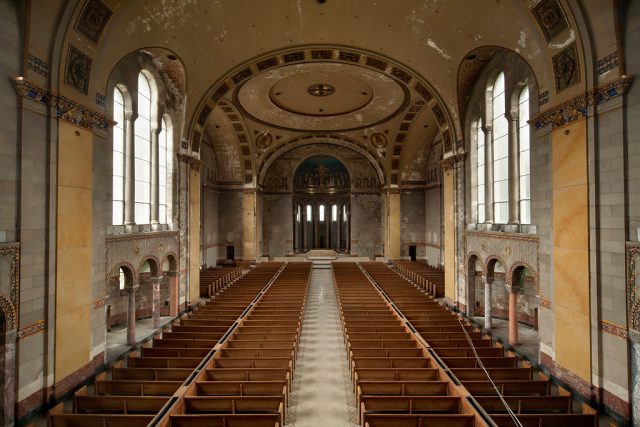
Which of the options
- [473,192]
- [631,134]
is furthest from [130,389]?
[473,192]

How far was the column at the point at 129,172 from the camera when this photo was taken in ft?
42.3

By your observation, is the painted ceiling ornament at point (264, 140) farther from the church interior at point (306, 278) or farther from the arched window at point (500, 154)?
the arched window at point (500, 154)

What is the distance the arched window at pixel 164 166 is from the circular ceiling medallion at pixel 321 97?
575 cm

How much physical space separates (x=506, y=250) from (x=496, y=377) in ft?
18.5

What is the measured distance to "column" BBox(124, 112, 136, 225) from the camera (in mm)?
12883

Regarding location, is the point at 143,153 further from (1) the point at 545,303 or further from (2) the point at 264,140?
(2) the point at 264,140

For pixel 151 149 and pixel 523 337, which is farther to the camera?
pixel 151 149

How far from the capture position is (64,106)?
8.79 metres

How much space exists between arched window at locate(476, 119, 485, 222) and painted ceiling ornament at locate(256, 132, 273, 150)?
673 inches

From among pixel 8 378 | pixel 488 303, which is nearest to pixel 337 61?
pixel 488 303

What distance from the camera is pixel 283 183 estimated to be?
34.8 metres

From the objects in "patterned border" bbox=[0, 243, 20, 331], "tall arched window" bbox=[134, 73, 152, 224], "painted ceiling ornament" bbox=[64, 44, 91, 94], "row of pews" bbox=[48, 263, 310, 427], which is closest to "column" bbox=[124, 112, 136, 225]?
"tall arched window" bbox=[134, 73, 152, 224]

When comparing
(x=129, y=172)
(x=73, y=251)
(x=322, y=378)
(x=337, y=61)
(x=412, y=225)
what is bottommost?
(x=322, y=378)

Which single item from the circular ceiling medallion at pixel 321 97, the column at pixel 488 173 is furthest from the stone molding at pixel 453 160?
the circular ceiling medallion at pixel 321 97
